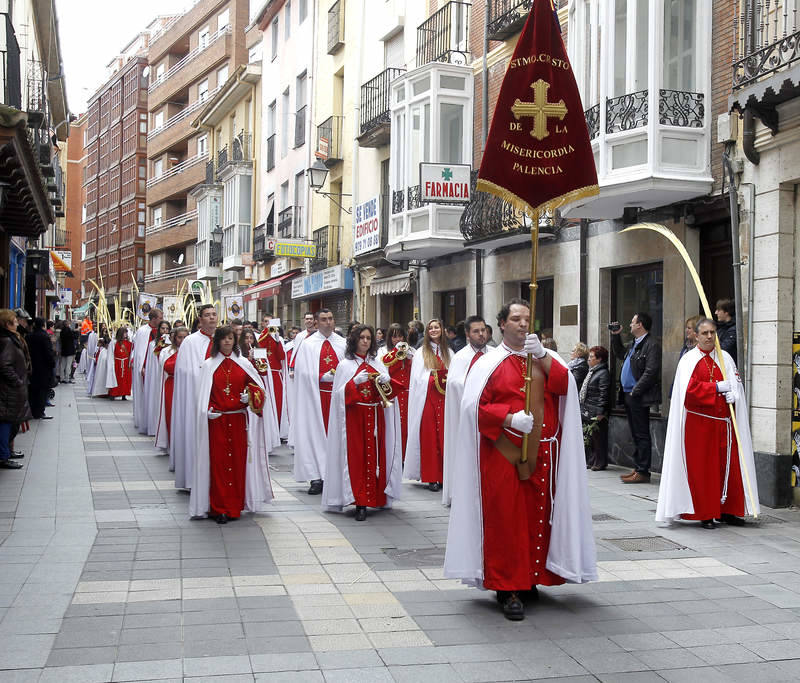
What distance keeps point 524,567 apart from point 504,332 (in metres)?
1.43

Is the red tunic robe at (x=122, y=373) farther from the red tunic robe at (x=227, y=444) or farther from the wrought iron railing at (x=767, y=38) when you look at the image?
the wrought iron railing at (x=767, y=38)

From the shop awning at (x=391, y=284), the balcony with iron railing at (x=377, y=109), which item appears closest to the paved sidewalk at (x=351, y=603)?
the shop awning at (x=391, y=284)

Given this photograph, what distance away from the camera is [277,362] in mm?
15180

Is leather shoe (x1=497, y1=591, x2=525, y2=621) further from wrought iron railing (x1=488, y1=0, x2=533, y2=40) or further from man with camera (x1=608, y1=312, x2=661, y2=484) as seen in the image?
wrought iron railing (x1=488, y1=0, x2=533, y2=40)

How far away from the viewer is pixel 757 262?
403 inches

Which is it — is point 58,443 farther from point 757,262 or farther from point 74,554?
point 757,262

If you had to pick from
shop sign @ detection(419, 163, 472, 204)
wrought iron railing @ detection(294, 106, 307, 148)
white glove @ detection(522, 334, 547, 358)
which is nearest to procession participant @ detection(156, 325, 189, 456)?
shop sign @ detection(419, 163, 472, 204)

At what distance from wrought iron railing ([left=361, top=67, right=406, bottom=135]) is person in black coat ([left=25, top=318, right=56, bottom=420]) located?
30.7 ft

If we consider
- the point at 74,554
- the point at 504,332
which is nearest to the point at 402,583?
the point at 504,332

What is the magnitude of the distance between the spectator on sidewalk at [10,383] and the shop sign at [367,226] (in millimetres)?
11668

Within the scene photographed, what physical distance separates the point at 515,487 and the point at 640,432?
6.21 metres

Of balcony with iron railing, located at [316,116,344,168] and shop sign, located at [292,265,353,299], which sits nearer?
shop sign, located at [292,265,353,299]

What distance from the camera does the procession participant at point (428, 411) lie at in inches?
431

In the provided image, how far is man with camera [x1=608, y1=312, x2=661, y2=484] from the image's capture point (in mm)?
11430
